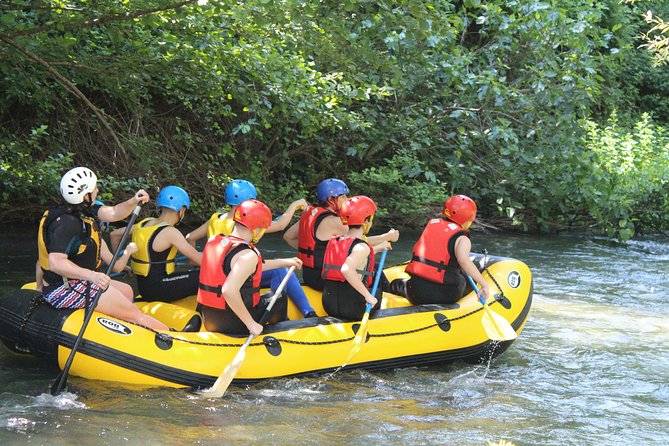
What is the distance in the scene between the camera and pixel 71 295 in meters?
5.08

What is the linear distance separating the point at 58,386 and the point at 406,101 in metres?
8.41

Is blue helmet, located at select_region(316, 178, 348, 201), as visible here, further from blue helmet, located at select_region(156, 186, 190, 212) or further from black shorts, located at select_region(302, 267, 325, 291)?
blue helmet, located at select_region(156, 186, 190, 212)

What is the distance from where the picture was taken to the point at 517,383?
219 inches

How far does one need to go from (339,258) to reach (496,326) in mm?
1255

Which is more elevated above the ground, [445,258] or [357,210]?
[357,210]

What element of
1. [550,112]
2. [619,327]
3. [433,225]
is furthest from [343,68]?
[550,112]

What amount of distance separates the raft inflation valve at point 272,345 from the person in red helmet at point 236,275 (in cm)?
13

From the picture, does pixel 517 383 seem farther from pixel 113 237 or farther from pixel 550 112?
pixel 550 112

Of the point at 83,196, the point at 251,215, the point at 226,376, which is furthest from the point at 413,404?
the point at 83,196

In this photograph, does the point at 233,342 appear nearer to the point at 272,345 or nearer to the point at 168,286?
the point at 272,345

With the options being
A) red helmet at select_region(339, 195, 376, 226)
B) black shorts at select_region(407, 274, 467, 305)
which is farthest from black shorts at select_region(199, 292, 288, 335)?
black shorts at select_region(407, 274, 467, 305)

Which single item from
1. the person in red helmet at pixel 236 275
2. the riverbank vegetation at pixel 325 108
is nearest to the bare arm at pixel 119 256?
the person in red helmet at pixel 236 275

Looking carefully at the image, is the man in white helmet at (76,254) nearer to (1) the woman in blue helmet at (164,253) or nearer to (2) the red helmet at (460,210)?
(1) the woman in blue helmet at (164,253)

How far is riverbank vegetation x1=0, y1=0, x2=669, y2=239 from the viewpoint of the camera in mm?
7082
